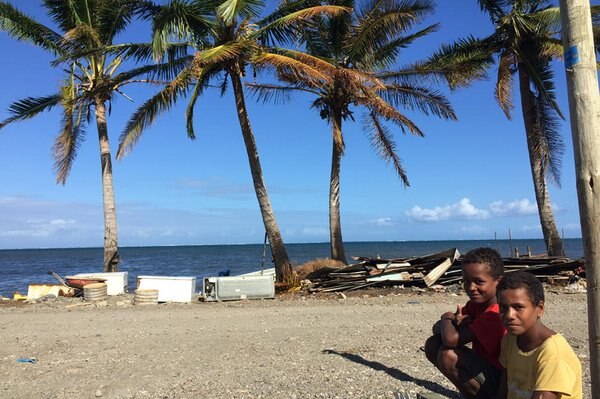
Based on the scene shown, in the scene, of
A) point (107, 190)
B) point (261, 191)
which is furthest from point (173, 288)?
point (107, 190)

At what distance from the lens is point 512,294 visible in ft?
9.01

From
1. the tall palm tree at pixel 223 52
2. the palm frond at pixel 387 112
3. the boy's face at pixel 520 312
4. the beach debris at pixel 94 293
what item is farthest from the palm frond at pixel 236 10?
the boy's face at pixel 520 312

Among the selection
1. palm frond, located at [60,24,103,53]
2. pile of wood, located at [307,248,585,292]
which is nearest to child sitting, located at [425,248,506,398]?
pile of wood, located at [307,248,585,292]

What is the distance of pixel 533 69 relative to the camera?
16.4 metres

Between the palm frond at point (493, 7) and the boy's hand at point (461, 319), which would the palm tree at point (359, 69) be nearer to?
the palm frond at point (493, 7)

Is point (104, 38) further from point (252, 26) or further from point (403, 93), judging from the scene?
point (403, 93)

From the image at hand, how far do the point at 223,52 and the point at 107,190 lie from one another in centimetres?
848

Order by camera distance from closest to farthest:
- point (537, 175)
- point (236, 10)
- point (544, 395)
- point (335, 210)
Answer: point (544, 395) → point (236, 10) → point (537, 175) → point (335, 210)

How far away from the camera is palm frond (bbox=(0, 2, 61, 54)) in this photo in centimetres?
1709

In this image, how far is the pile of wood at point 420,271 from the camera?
13.9 m

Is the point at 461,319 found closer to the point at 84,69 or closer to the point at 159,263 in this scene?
the point at 84,69

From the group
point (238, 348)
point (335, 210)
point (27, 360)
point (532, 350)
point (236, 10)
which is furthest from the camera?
point (335, 210)

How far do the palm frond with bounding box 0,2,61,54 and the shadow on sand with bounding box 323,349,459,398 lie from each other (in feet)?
53.3

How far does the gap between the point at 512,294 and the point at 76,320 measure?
10326 mm
